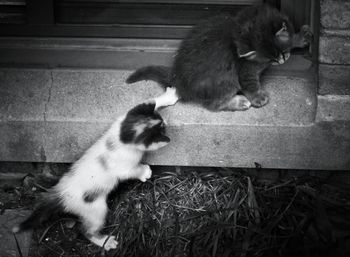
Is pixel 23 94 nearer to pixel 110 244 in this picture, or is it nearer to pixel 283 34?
pixel 110 244

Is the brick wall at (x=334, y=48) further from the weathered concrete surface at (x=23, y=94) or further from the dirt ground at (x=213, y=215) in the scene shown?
the weathered concrete surface at (x=23, y=94)

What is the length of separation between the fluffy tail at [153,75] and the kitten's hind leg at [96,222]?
80cm

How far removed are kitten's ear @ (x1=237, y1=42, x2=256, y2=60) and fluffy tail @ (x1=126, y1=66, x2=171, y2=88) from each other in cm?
51

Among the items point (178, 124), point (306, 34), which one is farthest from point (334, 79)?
point (178, 124)

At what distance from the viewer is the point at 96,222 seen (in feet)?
10.8

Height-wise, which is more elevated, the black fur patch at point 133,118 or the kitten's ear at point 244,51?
the kitten's ear at point 244,51

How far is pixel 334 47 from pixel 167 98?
1047 mm

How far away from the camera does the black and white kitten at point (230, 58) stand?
3320mm

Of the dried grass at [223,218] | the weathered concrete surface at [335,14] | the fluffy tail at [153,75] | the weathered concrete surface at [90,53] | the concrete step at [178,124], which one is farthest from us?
the weathered concrete surface at [90,53]

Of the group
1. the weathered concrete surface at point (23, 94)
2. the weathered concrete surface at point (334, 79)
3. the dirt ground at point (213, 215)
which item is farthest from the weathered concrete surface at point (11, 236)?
the weathered concrete surface at point (334, 79)

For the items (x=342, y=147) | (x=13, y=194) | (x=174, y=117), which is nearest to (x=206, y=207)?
(x=174, y=117)

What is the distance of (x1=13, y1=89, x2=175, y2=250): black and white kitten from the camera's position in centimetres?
321

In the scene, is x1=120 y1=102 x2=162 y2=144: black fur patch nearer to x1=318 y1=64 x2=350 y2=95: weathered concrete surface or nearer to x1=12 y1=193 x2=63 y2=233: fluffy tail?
x1=12 y1=193 x2=63 y2=233: fluffy tail

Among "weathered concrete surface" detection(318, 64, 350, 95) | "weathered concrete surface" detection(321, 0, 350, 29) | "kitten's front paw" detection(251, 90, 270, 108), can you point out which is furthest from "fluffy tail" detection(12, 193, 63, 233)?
"weathered concrete surface" detection(321, 0, 350, 29)
